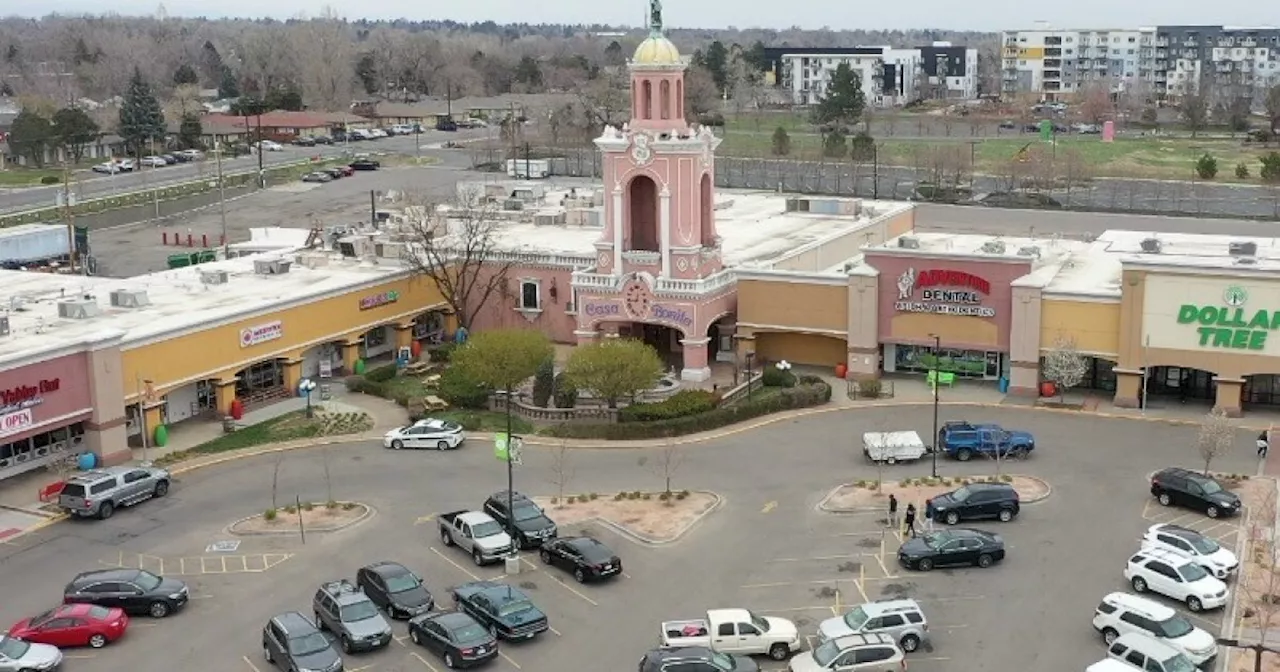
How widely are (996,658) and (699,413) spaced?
2023cm

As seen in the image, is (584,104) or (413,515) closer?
(413,515)

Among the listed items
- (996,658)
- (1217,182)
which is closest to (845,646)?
(996,658)

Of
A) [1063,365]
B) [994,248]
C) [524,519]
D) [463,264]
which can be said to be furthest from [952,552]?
[463,264]

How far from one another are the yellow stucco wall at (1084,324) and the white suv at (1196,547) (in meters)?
15.4

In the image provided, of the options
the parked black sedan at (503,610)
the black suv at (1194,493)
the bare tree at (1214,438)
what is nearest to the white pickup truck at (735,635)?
the parked black sedan at (503,610)

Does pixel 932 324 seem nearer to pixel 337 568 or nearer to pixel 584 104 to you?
pixel 337 568

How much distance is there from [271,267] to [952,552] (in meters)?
36.4

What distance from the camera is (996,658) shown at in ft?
101

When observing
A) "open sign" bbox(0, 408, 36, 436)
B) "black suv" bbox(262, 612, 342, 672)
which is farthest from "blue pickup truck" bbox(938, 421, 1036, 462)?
"open sign" bbox(0, 408, 36, 436)

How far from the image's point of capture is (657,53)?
56000 millimetres

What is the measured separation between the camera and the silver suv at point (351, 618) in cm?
3188

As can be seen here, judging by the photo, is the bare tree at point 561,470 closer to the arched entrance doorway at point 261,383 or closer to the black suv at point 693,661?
the black suv at point 693,661

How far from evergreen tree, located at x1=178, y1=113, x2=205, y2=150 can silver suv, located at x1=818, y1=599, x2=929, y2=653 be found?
128 m

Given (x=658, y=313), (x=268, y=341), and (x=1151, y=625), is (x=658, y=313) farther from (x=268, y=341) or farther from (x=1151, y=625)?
(x=1151, y=625)
